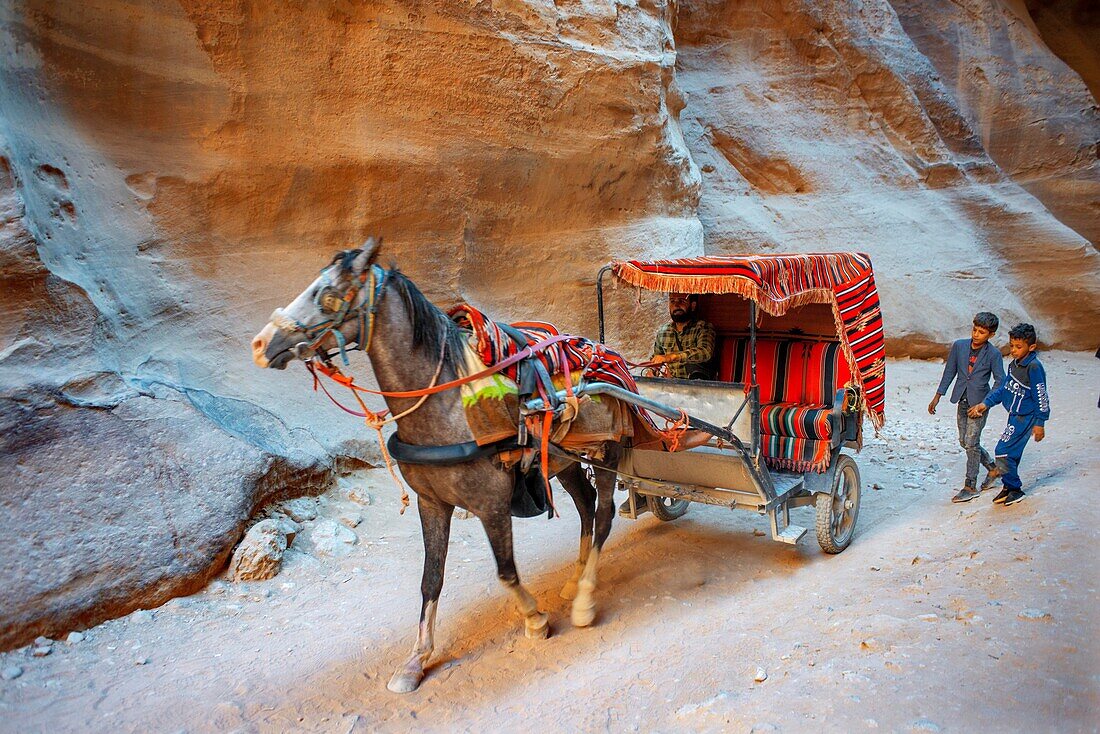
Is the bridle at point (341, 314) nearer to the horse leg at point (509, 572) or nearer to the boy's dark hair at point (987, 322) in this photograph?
the horse leg at point (509, 572)

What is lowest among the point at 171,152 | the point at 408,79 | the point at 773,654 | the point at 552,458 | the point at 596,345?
the point at 773,654

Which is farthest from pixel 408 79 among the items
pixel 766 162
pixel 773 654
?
pixel 766 162

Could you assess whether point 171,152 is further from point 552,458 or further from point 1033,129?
point 1033,129

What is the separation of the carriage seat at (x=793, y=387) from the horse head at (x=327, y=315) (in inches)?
127

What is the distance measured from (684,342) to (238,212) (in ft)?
13.7

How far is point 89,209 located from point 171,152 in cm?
85

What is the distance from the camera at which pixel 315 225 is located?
266 inches

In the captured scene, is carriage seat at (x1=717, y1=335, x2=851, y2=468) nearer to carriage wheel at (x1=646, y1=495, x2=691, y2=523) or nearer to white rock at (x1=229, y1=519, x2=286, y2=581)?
carriage wheel at (x1=646, y1=495, x2=691, y2=523)

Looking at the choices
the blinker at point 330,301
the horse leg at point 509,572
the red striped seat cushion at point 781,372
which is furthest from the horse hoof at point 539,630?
the red striped seat cushion at point 781,372

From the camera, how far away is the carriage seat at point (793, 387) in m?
4.93

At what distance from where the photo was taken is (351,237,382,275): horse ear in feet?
9.98

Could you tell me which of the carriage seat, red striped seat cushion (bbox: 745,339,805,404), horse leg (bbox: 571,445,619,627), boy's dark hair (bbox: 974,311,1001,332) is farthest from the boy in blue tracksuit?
horse leg (bbox: 571,445,619,627)

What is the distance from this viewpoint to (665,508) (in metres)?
5.58

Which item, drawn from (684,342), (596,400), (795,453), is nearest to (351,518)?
(596,400)
